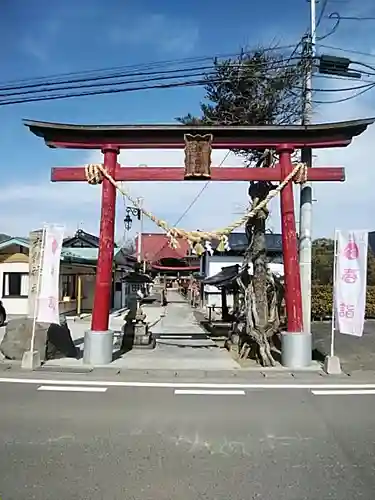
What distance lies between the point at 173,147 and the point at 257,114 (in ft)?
18.3

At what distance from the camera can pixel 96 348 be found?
1117 cm

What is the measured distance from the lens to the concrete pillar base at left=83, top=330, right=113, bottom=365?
1115 centimetres

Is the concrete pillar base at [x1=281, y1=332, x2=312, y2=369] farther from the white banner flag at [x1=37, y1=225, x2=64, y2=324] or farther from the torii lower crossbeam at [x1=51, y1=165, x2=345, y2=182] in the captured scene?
the white banner flag at [x1=37, y1=225, x2=64, y2=324]

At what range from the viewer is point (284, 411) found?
7.24 m

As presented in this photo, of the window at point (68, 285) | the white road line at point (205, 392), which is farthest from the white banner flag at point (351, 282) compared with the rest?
the window at point (68, 285)

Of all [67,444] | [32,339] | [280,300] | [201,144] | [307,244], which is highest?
[201,144]

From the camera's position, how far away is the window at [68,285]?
27656mm

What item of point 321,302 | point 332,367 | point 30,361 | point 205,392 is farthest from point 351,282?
point 321,302

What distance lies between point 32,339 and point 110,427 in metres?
5.21

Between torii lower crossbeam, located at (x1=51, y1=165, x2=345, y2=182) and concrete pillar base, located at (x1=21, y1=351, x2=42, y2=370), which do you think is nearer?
concrete pillar base, located at (x1=21, y1=351, x2=42, y2=370)

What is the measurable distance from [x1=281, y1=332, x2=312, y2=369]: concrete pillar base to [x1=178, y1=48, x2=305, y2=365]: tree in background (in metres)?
0.57

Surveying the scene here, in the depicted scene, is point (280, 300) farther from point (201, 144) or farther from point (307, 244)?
point (201, 144)

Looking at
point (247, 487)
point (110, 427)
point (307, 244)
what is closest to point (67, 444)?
point (110, 427)

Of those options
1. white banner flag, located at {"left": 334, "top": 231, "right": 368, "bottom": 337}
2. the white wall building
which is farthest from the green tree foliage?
the white wall building
